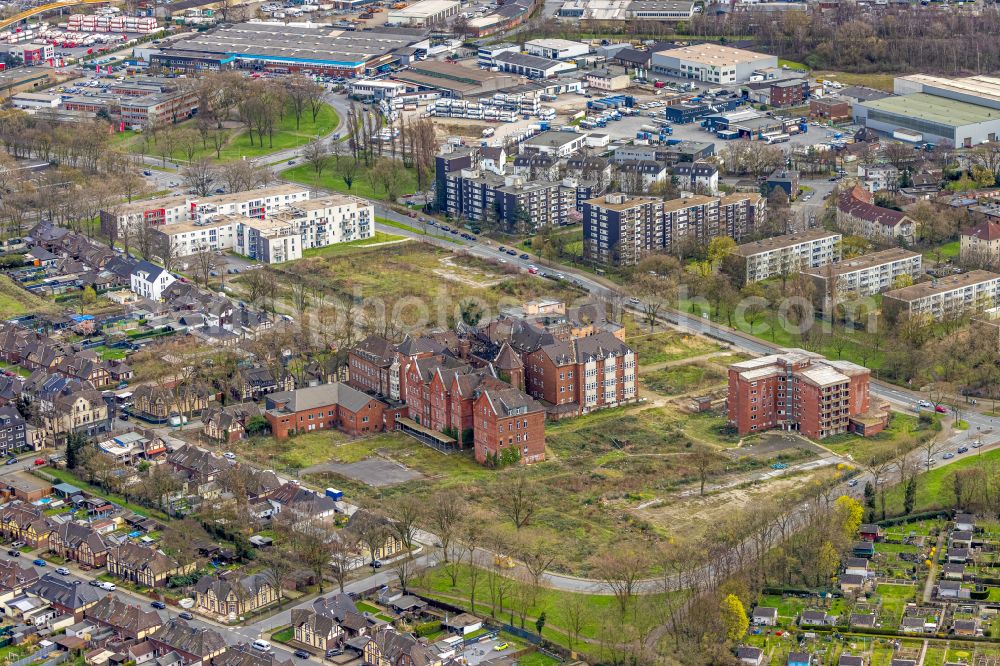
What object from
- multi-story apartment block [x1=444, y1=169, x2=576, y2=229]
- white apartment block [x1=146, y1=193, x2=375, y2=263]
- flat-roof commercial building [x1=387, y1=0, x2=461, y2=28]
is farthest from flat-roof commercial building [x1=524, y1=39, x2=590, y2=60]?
white apartment block [x1=146, y1=193, x2=375, y2=263]

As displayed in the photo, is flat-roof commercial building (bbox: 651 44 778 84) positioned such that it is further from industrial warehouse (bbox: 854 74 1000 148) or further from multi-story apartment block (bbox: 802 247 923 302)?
multi-story apartment block (bbox: 802 247 923 302)

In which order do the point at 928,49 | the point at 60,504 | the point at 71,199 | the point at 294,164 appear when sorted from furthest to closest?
1. the point at 928,49
2. the point at 294,164
3. the point at 71,199
4. the point at 60,504

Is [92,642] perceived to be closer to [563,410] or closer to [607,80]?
[563,410]

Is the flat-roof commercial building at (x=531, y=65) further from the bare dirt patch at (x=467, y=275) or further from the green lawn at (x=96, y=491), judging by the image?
the green lawn at (x=96, y=491)

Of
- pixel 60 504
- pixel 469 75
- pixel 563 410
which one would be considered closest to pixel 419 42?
pixel 469 75

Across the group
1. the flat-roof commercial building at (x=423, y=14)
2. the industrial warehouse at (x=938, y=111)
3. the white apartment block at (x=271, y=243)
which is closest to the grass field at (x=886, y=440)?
the white apartment block at (x=271, y=243)

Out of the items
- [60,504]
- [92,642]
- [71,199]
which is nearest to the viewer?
[92,642]

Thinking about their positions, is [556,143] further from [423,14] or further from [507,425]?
[507,425]

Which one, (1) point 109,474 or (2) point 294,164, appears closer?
(1) point 109,474
